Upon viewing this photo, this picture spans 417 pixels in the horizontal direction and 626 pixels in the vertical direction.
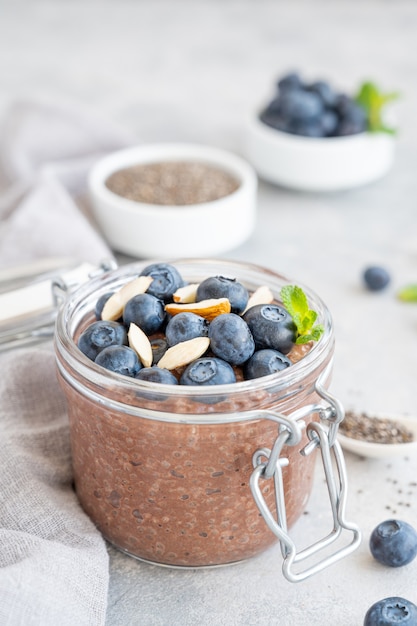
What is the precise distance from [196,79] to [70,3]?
1.15 metres

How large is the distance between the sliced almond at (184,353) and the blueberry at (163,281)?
0.14 m

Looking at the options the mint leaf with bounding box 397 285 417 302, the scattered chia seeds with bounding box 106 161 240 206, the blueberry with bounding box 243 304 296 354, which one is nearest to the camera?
the blueberry with bounding box 243 304 296 354

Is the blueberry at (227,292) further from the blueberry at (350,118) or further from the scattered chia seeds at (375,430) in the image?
the blueberry at (350,118)

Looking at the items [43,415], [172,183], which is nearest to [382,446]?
[43,415]

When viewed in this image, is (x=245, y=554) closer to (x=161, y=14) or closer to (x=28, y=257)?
(x=28, y=257)

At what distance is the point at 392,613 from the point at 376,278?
36.7 inches

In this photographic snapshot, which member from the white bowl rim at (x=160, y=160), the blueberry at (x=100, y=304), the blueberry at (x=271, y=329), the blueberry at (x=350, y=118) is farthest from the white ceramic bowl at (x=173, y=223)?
the blueberry at (x=271, y=329)

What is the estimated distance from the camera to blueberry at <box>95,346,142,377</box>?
105cm

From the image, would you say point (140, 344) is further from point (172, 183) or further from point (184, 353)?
point (172, 183)

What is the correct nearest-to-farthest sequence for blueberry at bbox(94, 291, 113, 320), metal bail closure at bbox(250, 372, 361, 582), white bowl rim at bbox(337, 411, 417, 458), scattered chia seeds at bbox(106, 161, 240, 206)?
metal bail closure at bbox(250, 372, 361, 582), blueberry at bbox(94, 291, 113, 320), white bowl rim at bbox(337, 411, 417, 458), scattered chia seeds at bbox(106, 161, 240, 206)

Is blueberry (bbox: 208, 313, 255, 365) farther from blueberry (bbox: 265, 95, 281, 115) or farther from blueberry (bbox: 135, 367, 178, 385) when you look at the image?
blueberry (bbox: 265, 95, 281, 115)

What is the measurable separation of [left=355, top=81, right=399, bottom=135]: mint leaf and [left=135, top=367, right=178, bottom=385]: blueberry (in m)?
1.38

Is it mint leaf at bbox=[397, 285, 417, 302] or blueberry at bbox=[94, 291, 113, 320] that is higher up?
blueberry at bbox=[94, 291, 113, 320]

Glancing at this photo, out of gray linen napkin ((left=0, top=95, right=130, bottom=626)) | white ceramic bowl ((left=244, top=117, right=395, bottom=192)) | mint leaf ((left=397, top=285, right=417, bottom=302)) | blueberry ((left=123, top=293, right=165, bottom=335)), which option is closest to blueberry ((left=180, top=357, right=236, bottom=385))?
blueberry ((left=123, top=293, right=165, bottom=335))
